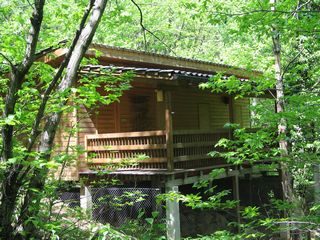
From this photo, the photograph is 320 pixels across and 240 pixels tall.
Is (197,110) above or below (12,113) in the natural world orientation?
above

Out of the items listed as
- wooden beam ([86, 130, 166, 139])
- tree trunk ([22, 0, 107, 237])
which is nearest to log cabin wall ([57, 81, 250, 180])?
wooden beam ([86, 130, 166, 139])

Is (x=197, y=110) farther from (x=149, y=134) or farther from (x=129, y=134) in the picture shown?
(x=149, y=134)

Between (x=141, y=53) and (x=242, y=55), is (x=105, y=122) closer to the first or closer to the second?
(x=141, y=53)

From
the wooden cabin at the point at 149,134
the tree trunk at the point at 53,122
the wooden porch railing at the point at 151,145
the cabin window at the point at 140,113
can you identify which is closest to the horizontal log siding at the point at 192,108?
the wooden cabin at the point at 149,134

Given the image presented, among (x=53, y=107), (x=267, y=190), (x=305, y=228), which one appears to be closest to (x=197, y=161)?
(x=267, y=190)

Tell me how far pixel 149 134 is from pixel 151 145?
284mm

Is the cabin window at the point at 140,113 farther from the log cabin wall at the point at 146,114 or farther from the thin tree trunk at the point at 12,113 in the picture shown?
the thin tree trunk at the point at 12,113

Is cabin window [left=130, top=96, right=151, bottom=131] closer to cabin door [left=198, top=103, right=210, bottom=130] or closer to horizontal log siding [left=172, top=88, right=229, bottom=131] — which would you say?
horizontal log siding [left=172, top=88, right=229, bottom=131]

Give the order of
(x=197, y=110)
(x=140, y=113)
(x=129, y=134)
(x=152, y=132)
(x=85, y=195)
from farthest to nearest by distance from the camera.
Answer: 1. (x=197, y=110)
2. (x=140, y=113)
3. (x=85, y=195)
4. (x=129, y=134)
5. (x=152, y=132)

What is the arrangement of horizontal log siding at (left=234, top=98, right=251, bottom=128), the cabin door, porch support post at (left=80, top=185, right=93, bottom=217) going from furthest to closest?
horizontal log siding at (left=234, top=98, right=251, bottom=128)
the cabin door
porch support post at (left=80, top=185, right=93, bottom=217)

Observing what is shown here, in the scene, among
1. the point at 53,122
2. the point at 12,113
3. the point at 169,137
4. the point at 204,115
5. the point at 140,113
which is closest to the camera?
the point at 12,113

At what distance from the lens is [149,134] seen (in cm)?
995

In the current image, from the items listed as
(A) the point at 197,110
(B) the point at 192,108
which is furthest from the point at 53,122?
(A) the point at 197,110

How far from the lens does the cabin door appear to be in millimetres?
16656
